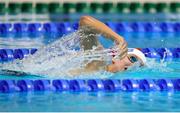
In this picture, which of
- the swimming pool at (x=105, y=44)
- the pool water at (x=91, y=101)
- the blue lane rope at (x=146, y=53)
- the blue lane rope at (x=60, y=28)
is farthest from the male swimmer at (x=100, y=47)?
the blue lane rope at (x=60, y=28)

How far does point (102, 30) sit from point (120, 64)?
40 cm

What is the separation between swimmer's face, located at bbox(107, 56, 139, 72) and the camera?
5.75 meters

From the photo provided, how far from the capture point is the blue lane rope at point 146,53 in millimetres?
7030

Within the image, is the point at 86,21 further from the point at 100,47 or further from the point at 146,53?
the point at 146,53

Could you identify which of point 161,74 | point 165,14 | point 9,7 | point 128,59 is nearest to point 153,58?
point 161,74

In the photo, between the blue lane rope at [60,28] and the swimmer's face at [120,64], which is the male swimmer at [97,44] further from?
the blue lane rope at [60,28]

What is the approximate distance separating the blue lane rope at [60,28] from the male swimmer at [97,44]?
118 inches

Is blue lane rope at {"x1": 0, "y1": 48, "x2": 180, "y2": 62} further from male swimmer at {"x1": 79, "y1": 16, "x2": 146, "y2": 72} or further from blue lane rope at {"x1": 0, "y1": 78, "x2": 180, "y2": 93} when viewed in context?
blue lane rope at {"x1": 0, "y1": 78, "x2": 180, "y2": 93}

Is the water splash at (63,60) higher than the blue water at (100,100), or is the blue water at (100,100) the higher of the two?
the water splash at (63,60)

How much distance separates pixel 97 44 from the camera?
581 cm

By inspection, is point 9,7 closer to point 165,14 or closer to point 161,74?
point 165,14

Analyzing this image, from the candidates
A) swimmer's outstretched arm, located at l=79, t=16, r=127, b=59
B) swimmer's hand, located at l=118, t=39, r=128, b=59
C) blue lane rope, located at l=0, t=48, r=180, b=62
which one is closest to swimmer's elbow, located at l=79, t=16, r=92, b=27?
swimmer's outstretched arm, located at l=79, t=16, r=127, b=59

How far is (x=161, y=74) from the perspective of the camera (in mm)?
6191

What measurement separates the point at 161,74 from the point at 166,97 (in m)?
0.85
